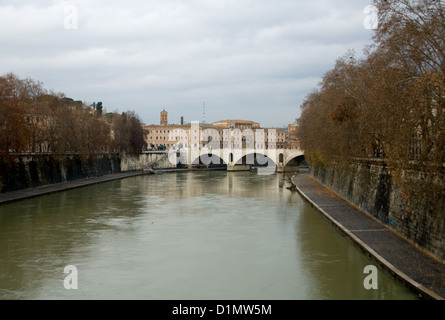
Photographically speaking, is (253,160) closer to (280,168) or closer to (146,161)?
(280,168)

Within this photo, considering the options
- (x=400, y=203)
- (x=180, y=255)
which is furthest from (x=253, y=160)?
(x=180, y=255)

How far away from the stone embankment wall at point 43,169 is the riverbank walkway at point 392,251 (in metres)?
19.1

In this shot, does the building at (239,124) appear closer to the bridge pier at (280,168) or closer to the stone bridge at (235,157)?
the stone bridge at (235,157)

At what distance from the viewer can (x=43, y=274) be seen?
12648 millimetres

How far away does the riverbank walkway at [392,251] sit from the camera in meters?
9.87

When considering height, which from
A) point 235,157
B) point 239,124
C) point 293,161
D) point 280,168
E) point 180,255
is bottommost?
point 180,255

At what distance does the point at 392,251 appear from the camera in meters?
12.9

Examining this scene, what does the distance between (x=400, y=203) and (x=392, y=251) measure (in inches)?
128

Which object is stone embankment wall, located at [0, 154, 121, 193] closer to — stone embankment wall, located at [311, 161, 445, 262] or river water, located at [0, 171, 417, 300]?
river water, located at [0, 171, 417, 300]

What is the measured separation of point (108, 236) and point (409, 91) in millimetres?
11766
